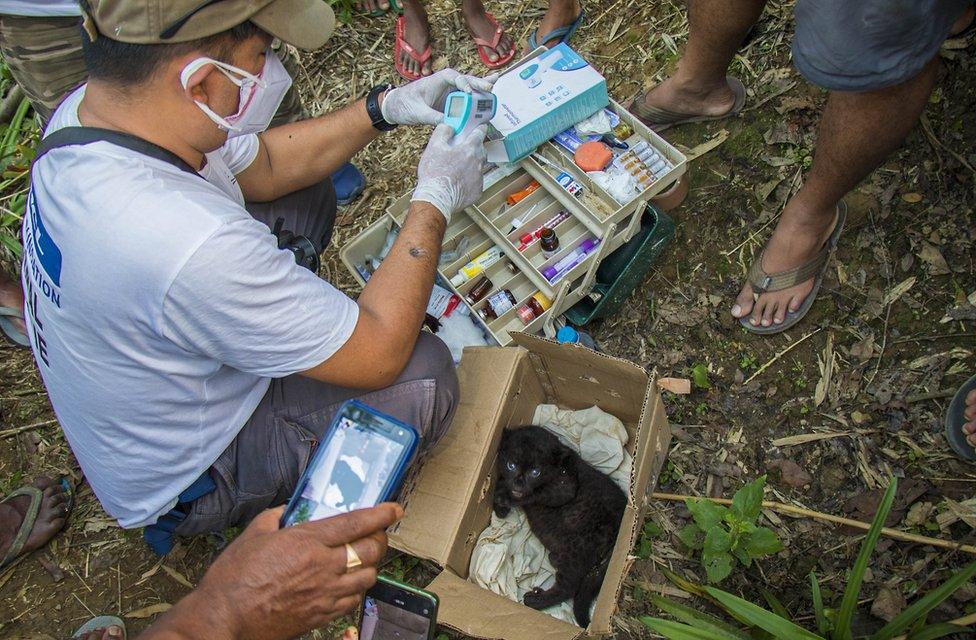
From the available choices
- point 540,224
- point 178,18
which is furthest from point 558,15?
point 178,18

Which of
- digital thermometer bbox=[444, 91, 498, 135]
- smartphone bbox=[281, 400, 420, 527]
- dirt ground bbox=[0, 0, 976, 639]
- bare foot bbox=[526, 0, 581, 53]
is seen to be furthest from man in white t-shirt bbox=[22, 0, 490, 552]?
bare foot bbox=[526, 0, 581, 53]

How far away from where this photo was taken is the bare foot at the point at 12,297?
3930mm

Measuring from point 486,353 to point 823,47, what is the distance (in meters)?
1.75

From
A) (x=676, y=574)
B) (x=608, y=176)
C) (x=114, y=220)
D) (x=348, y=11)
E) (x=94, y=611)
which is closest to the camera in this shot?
(x=114, y=220)

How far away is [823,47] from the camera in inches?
93.1

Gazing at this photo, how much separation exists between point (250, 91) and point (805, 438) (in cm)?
272

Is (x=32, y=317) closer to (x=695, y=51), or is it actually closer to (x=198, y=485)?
(x=198, y=485)

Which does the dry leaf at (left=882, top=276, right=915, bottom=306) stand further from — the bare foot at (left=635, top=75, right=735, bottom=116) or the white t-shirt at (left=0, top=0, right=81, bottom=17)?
the white t-shirt at (left=0, top=0, right=81, bottom=17)

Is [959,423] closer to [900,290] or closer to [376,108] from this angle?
[900,290]

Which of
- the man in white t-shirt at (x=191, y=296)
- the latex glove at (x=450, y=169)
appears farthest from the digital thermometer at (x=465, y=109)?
the man in white t-shirt at (x=191, y=296)

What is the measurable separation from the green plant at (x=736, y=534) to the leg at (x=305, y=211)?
85.7 inches

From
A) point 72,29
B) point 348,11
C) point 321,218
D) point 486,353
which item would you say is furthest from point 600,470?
point 348,11

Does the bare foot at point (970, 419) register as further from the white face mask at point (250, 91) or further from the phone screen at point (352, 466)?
the white face mask at point (250, 91)

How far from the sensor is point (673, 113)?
369cm
